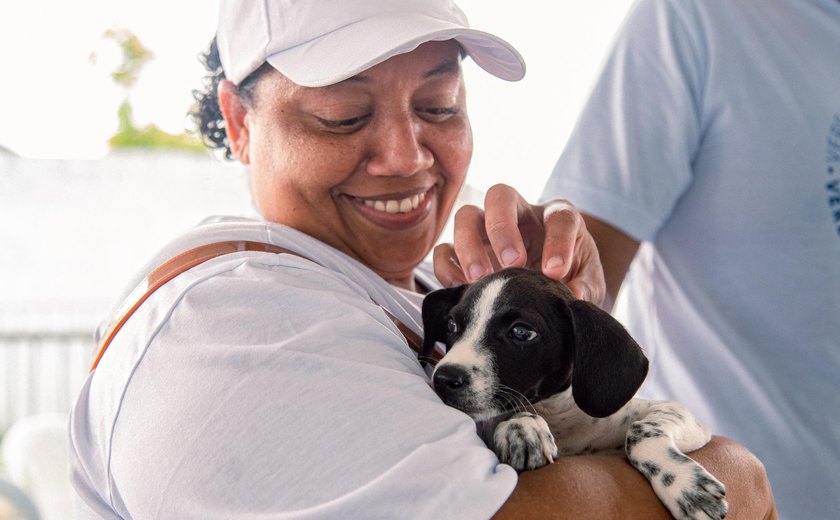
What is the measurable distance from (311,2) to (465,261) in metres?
0.53

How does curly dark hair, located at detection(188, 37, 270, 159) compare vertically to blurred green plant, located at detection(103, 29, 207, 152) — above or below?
above

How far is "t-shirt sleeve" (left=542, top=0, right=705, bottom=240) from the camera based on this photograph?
1737 mm

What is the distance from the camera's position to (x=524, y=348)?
141 centimetres

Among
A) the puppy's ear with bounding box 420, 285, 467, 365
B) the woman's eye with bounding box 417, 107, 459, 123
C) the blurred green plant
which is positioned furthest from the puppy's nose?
the blurred green plant

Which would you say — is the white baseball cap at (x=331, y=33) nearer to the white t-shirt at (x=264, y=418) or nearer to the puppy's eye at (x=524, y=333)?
the white t-shirt at (x=264, y=418)

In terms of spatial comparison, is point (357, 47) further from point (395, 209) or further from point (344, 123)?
point (395, 209)

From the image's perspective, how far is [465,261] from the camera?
60.7 inches

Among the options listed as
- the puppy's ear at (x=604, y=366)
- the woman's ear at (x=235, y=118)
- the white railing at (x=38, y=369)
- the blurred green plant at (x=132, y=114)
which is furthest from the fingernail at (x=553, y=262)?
the white railing at (x=38, y=369)

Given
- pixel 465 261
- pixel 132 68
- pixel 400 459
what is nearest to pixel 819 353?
pixel 465 261

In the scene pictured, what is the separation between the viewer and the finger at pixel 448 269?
1.71m

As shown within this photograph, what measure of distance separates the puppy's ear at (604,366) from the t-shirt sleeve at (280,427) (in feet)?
1.06

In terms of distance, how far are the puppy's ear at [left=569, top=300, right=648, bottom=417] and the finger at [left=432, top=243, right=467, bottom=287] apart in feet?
1.25

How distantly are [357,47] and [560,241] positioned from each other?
485 millimetres

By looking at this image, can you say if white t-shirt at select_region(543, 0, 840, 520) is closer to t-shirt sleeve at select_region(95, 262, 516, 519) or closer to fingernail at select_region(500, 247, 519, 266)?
fingernail at select_region(500, 247, 519, 266)
